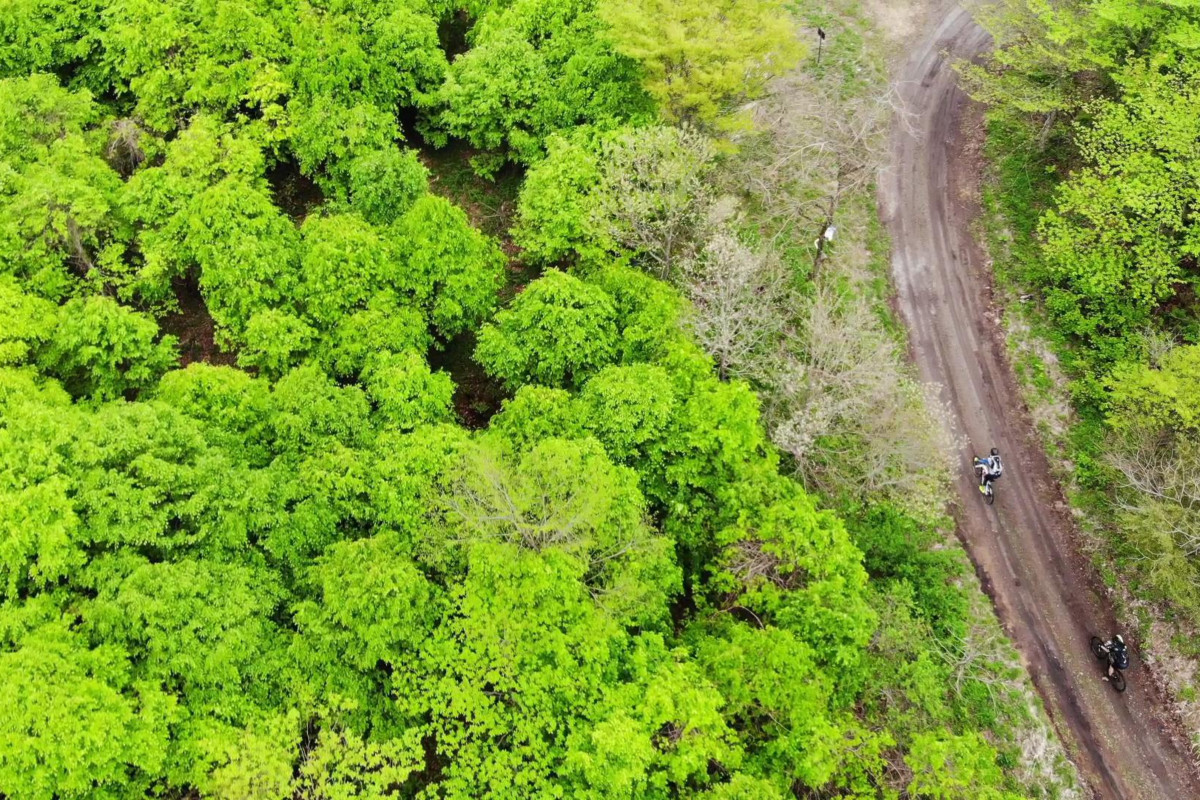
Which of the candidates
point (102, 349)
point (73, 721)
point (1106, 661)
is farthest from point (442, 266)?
point (1106, 661)

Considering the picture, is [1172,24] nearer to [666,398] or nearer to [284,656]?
[666,398]

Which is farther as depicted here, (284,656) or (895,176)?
(895,176)

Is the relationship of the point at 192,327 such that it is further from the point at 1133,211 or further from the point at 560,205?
the point at 1133,211

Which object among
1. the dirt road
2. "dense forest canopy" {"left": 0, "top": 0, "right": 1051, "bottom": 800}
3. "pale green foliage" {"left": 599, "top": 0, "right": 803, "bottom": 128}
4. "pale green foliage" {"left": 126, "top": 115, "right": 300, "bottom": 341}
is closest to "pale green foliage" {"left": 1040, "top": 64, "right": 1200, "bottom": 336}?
the dirt road

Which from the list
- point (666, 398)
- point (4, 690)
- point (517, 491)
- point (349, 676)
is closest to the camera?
point (4, 690)

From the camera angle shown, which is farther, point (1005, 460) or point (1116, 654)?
point (1005, 460)

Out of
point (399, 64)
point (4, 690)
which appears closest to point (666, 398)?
point (4, 690)

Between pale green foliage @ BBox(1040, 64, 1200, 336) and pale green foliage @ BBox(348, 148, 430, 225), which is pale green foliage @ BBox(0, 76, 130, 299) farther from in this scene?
pale green foliage @ BBox(1040, 64, 1200, 336)
